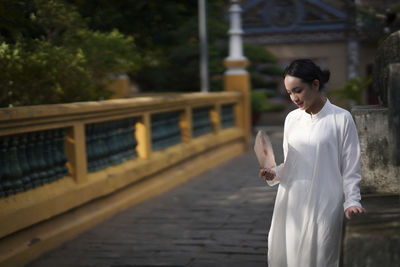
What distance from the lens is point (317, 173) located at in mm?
3475

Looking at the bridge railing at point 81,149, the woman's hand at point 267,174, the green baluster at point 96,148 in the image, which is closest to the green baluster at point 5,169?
the bridge railing at point 81,149

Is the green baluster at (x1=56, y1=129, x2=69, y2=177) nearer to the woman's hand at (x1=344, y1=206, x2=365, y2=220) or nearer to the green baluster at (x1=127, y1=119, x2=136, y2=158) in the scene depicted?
the green baluster at (x1=127, y1=119, x2=136, y2=158)

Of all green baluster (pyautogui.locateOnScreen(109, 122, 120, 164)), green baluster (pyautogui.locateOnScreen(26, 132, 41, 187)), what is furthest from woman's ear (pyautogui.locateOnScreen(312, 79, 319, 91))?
green baluster (pyautogui.locateOnScreen(109, 122, 120, 164))

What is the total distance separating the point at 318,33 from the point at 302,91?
25.1 m

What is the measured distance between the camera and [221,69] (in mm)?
19172

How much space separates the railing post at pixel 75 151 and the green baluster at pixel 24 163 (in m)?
0.79

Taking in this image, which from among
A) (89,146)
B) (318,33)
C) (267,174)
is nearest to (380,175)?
(267,174)

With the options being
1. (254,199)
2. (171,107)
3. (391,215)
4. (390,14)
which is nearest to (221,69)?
(390,14)

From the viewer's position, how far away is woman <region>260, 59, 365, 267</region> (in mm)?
3426

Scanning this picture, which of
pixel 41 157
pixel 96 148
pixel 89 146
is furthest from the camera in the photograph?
pixel 96 148

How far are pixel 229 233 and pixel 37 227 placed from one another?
66.5 inches

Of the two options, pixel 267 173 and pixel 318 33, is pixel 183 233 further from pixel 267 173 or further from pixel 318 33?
pixel 318 33

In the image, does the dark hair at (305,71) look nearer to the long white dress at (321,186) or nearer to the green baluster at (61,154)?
the long white dress at (321,186)

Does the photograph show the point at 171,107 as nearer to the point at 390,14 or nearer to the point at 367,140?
the point at 390,14
